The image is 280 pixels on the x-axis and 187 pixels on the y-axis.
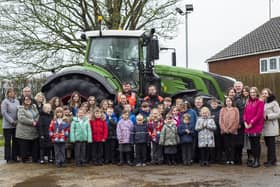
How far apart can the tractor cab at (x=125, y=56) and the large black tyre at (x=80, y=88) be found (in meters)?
0.95

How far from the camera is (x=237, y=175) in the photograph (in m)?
8.23

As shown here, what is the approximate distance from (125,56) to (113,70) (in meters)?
0.46

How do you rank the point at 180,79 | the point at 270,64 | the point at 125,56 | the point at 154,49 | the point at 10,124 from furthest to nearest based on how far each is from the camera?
the point at 270,64
the point at 180,79
the point at 125,56
the point at 154,49
the point at 10,124

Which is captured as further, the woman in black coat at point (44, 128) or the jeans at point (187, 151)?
the woman in black coat at point (44, 128)

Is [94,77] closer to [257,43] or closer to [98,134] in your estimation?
[98,134]

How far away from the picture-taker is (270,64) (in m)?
27.8

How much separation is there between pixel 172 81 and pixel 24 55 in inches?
464

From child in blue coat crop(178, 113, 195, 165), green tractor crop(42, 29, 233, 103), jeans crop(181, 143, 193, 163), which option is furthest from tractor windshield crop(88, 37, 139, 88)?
jeans crop(181, 143, 193, 163)

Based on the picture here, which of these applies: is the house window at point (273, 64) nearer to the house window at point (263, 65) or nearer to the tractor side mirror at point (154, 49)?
the house window at point (263, 65)

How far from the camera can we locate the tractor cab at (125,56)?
10805 mm

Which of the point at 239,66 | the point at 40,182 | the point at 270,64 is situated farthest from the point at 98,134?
the point at 239,66

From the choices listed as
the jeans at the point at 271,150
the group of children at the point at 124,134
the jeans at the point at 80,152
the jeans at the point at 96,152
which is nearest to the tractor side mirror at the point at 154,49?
the group of children at the point at 124,134

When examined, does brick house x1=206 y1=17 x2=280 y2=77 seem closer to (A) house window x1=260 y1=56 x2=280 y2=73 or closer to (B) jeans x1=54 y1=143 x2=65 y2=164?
(A) house window x1=260 y1=56 x2=280 y2=73

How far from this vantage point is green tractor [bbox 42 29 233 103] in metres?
9.86
